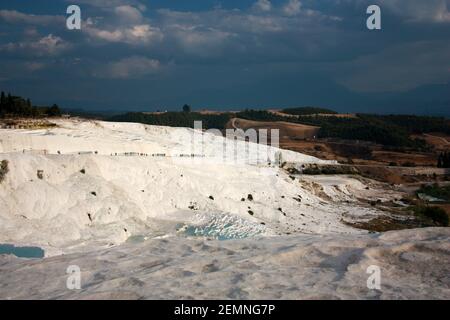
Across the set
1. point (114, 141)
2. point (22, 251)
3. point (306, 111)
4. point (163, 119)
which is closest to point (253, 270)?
point (22, 251)

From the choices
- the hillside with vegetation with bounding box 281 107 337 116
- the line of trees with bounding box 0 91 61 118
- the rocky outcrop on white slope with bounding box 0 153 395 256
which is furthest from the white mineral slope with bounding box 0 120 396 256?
the hillside with vegetation with bounding box 281 107 337 116

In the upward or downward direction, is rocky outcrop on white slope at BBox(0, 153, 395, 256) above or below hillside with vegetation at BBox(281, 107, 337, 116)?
below

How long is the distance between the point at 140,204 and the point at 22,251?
33.3 ft

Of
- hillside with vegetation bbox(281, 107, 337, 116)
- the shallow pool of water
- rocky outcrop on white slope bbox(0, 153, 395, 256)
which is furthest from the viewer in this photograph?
hillside with vegetation bbox(281, 107, 337, 116)

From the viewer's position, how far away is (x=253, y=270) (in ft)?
23.2

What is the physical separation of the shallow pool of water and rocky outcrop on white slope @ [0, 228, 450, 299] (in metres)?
5.60

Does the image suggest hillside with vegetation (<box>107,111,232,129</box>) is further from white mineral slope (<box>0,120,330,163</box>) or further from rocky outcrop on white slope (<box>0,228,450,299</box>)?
rocky outcrop on white slope (<box>0,228,450,299</box>)

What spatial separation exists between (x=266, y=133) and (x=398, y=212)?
76.6m

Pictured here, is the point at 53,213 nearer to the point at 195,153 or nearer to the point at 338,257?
the point at 338,257

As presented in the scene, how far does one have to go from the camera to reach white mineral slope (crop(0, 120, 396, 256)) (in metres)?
18.3

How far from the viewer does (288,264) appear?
7449mm

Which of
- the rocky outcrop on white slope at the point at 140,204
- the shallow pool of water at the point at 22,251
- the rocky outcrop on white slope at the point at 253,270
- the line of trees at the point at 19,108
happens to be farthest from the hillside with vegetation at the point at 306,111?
the rocky outcrop on white slope at the point at 253,270

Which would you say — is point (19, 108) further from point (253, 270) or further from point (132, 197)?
point (253, 270)

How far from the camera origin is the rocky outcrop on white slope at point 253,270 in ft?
20.4
